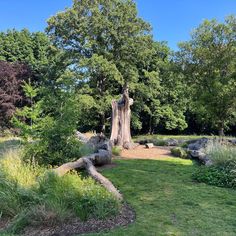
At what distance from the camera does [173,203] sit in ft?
15.9

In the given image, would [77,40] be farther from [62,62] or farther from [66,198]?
[66,198]

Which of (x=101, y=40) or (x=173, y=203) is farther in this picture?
(x=101, y=40)

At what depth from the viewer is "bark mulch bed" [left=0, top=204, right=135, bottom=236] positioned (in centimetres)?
389

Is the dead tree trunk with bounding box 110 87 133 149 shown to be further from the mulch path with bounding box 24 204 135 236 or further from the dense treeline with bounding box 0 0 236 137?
the mulch path with bounding box 24 204 135 236

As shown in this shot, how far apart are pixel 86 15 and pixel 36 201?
2018 centimetres

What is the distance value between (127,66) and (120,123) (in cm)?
1047

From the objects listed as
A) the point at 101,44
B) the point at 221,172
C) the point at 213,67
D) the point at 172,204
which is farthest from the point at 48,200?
the point at 101,44

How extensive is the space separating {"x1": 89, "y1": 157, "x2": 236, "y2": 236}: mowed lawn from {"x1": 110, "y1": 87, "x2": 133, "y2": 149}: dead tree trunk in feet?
17.5

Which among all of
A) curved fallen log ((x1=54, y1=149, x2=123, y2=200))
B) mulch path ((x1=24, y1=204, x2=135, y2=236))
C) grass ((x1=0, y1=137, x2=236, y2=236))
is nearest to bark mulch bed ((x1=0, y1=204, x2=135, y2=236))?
mulch path ((x1=24, y1=204, x2=135, y2=236))

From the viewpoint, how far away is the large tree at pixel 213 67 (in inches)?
561

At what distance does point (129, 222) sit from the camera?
4.11 m

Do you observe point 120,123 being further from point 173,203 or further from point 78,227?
point 78,227

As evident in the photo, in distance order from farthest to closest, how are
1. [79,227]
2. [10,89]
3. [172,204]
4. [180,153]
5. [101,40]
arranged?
[101,40]
[10,89]
[180,153]
[172,204]
[79,227]

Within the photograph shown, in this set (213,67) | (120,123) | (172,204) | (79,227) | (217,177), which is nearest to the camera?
(79,227)
